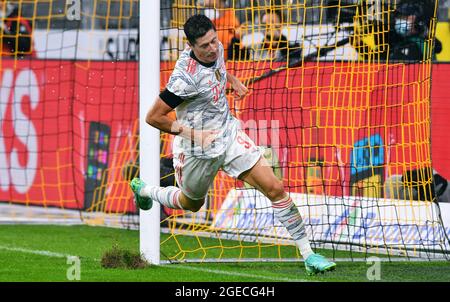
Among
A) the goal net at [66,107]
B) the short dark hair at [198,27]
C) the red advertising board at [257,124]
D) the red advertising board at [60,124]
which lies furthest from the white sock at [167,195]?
the red advertising board at [60,124]

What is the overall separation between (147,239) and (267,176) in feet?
5.45

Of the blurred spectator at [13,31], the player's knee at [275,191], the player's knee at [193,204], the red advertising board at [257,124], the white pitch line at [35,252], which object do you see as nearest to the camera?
the player's knee at [275,191]

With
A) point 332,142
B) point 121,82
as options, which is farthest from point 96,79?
point 332,142

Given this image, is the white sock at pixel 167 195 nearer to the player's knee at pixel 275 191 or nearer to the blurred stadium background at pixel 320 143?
the player's knee at pixel 275 191

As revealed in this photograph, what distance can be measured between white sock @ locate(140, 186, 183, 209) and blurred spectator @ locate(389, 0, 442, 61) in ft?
11.6

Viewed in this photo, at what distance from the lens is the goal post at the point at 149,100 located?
957 centimetres

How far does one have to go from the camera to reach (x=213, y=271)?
931cm

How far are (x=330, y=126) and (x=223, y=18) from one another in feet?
5.62

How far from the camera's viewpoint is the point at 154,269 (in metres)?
9.30

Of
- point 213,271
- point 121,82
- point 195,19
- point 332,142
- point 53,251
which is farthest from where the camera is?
point 121,82

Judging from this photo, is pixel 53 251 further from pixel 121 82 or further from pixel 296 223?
pixel 121 82

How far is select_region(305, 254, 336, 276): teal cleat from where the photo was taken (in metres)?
8.23

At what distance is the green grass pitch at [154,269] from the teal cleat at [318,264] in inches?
16.8

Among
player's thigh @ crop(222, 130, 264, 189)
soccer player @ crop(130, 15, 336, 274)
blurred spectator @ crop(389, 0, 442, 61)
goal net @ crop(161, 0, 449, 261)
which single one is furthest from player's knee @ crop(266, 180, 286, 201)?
blurred spectator @ crop(389, 0, 442, 61)
